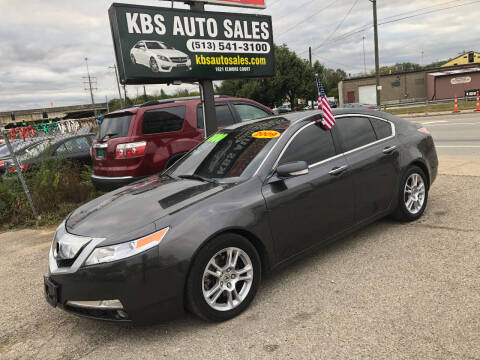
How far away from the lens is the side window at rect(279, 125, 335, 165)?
12.0 ft

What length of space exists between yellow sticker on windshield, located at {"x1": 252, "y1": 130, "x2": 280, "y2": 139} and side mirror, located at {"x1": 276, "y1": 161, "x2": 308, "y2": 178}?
46 cm

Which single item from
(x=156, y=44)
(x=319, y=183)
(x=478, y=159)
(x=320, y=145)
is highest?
(x=156, y=44)

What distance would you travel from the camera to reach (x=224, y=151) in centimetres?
394

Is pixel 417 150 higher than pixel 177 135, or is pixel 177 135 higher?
pixel 177 135

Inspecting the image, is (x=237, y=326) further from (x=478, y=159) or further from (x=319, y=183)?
(x=478, y=159)

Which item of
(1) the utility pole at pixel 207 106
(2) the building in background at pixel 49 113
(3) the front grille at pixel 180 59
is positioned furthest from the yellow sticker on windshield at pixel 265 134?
(2) the building in background at pixel 49 113

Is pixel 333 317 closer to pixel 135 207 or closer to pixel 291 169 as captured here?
pixel 291 169

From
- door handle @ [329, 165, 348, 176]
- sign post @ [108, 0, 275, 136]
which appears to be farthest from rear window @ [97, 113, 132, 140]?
door handle @ [329, 165, 348, 176]

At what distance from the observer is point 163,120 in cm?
623

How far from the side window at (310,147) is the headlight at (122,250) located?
1423 mm

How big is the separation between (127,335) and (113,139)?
12.4 feet

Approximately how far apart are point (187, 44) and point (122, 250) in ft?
14.9

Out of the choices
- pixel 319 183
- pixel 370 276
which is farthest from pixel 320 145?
pixel 370 276

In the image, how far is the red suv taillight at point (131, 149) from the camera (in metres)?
5.91
